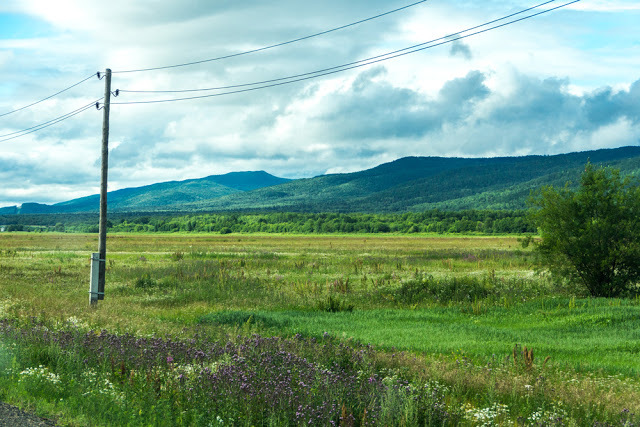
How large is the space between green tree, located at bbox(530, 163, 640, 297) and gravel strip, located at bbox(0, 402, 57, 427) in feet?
75.7

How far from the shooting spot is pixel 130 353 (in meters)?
10.7

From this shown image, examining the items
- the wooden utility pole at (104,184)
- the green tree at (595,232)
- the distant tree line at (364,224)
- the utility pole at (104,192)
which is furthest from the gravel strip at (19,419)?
the distant tree line at (364,224)

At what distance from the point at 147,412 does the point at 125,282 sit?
2348 centimetres

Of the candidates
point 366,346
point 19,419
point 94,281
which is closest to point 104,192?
point 94,281

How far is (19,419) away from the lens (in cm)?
771

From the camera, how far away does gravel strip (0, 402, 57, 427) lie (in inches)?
296

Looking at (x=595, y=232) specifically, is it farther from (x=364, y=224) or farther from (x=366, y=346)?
(x=364, y=224)

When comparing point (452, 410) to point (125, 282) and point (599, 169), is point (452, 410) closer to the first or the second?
point (599, 169)

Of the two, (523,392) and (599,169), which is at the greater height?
(599,169)

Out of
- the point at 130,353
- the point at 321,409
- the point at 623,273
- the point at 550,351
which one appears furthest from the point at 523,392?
the point at 623,273

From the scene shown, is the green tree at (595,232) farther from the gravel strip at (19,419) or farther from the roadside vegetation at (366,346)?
the gravel strip at (19,419)

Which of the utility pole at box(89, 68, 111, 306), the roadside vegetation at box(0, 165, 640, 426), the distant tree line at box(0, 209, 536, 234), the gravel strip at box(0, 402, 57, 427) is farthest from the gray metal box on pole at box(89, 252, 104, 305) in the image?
the distant tree line at box(0, 209, 536, 234)

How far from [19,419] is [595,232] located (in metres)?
23.8

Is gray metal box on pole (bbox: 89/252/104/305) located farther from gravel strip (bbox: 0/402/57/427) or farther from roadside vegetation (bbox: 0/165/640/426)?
gravel strip (bbox: 0/402/57/427)
